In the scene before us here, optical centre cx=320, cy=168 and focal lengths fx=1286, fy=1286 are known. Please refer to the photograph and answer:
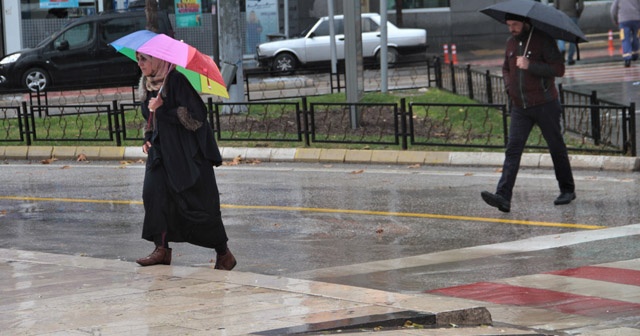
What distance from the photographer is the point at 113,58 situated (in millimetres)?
30969

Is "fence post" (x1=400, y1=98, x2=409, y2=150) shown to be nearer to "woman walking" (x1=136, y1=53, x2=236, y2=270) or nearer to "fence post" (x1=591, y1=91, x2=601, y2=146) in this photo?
"fence post" (x1=591, y1=91, x2=601, y2=146)

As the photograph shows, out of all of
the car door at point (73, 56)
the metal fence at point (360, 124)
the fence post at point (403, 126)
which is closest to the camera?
the metal fence at point (360, 124)

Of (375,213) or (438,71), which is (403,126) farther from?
(438,71)

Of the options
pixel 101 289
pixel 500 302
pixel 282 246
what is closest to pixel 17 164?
pixel 282 246

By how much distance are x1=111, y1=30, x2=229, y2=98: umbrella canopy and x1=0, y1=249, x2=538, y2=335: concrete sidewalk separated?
1.34 m

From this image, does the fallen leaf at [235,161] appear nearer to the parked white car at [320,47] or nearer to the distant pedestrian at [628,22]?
the distant pedestrian at [628,22]

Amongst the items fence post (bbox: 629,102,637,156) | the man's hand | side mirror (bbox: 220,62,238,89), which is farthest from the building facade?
the man's hand

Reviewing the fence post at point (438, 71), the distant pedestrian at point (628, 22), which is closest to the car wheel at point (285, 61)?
the fence post at point (438, 71)

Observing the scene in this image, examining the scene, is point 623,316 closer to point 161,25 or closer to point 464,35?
point 161,25

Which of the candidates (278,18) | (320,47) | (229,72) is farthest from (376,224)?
(278,18)

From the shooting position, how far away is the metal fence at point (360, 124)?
53.1 ft

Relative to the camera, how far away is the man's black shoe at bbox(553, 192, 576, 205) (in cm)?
1240

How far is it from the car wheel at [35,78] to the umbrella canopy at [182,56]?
69.8 ft

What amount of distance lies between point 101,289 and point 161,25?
77.1 ft
